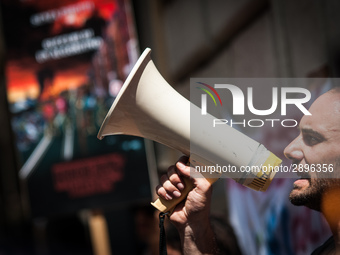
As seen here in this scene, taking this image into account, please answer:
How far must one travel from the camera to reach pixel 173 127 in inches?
68.6

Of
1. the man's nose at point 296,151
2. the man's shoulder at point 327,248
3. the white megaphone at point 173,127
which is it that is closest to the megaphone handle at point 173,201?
the white megaphone at point 173,127

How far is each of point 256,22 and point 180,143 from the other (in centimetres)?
219

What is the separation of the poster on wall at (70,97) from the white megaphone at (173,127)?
323cm

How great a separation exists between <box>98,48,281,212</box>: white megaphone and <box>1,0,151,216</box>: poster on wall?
3.23m

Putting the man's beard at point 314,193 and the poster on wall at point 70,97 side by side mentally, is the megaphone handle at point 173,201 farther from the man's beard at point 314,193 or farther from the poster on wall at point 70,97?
the poster on wall at point 70,97

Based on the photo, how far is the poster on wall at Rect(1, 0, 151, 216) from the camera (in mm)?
5000

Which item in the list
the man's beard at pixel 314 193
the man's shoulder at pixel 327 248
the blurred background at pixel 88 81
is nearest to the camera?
the man's beard at pixel 314 193

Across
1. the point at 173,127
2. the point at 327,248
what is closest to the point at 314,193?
the point at 327,248

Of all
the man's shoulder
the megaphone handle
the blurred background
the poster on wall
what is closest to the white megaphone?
the megaphone handle

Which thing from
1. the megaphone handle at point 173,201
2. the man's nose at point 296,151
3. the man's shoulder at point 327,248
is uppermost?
the man's nose at point 296,151

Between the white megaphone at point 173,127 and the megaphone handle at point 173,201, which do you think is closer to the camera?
the white megaphone at point 173,127

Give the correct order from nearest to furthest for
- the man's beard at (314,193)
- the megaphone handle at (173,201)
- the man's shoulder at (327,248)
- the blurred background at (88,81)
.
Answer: the man's beard at (314,193)
the man's shoulder at (327,248)
the megaphone handle at (173,201)
the blurred background at (88,81)

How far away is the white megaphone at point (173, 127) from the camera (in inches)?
66.1

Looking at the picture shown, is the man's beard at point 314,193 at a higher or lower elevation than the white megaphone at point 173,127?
lower
